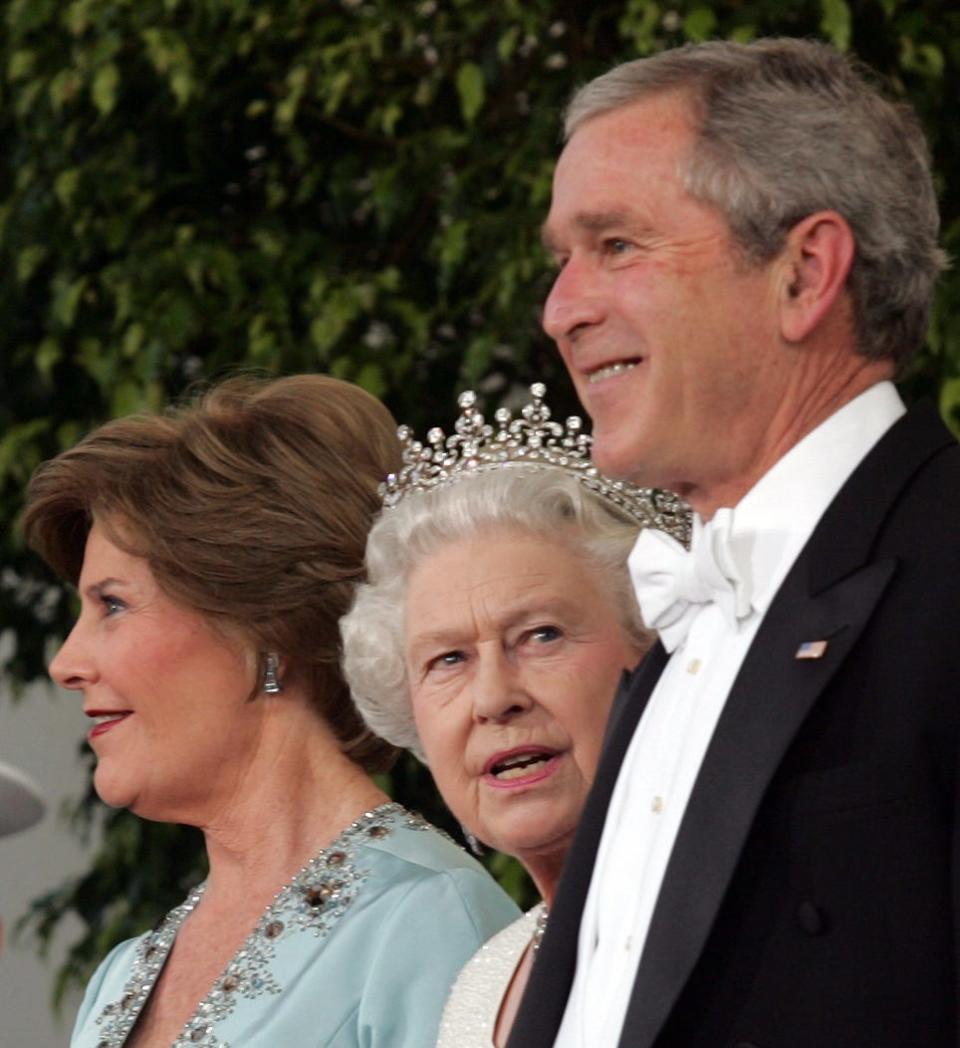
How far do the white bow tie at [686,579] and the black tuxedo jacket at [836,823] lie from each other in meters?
0.06

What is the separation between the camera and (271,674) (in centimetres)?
254

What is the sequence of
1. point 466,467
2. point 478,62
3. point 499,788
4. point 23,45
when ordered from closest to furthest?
1. point 499,788
2. point 466,467
3. point 478,62
4. point 23,45

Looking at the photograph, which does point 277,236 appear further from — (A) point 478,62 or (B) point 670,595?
(B) point 670,595

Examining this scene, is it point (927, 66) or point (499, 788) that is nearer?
point (499, 788)

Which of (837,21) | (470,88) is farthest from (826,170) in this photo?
(470,88)

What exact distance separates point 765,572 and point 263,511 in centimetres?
104

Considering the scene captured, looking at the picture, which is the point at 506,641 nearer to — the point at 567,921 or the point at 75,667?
the point at 567,921

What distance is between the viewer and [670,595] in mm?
1688

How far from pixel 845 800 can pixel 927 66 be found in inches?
81.3

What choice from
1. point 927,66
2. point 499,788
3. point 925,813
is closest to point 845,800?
point 925,813

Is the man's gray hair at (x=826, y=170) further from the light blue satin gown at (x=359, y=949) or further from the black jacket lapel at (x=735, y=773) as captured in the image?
the light blue satin gown at (x=359, y=949)

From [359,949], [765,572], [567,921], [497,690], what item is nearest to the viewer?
[765,572]

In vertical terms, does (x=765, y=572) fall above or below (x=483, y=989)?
above

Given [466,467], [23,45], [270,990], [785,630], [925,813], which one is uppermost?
[23,45]
